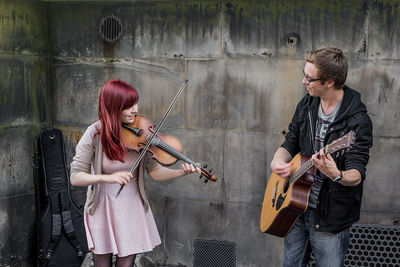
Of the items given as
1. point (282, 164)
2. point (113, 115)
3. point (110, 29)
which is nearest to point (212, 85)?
point (110, 29)

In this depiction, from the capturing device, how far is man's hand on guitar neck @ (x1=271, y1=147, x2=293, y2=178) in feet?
11.3

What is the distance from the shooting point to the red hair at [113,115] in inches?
127

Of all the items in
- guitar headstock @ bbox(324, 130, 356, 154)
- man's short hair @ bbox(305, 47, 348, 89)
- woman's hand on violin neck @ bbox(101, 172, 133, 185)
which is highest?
man's short hair @ bbox(305, 47, 348, 89)

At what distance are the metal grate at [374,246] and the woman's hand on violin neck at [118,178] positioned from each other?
224cm

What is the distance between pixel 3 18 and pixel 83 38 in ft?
2.34

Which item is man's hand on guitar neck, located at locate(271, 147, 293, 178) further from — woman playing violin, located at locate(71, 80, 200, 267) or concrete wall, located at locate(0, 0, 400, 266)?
concrete wall, located at locate(0, 0, 400, 266)

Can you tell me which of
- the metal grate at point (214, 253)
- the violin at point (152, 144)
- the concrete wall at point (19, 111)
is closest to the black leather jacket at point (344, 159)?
the violin at point (152, 144)

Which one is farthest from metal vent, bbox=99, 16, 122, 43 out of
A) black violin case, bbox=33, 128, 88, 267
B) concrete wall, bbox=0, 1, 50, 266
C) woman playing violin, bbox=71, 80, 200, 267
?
woman playing violin, bbox=71, 80, 200, 267

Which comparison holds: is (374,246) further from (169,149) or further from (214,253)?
(169,149)

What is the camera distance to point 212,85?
4.73 meters

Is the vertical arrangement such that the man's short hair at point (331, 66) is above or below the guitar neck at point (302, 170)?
above

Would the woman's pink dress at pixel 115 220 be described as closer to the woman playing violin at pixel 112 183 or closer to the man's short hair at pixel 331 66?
the woman playing violin at pixel 112 183

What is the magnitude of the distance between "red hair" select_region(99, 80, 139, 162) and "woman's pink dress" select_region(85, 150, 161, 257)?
92 mm

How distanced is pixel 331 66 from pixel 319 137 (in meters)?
0.43
